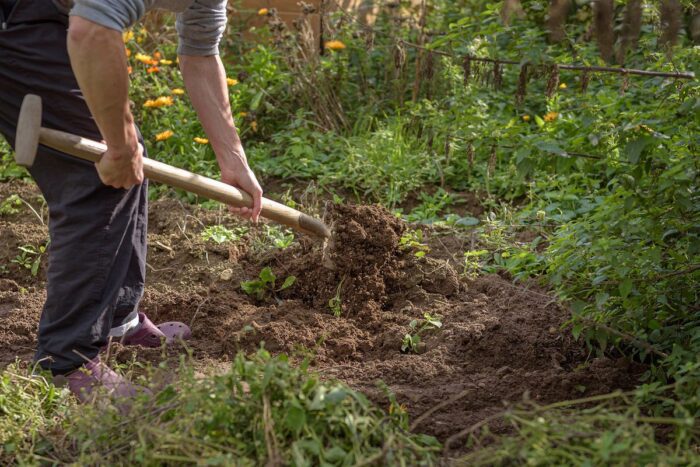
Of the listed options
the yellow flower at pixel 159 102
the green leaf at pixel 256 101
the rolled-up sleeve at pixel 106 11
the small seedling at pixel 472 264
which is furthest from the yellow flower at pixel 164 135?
the rolled-up sleeve at pixel 106 11

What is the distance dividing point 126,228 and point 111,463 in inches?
38.7

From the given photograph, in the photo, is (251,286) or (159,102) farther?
(159,102)

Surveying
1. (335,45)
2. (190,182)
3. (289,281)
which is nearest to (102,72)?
(190,182)

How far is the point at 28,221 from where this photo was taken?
15.1 feet

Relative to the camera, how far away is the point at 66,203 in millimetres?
2852

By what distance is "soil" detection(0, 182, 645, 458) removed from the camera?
2904mm

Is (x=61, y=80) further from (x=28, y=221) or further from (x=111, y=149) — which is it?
(x=28, y=221)

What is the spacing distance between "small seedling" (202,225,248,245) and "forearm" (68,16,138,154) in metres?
1.68

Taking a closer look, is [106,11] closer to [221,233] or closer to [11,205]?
[221,233]

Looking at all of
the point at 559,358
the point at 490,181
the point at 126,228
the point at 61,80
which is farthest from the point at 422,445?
the point at 490,181

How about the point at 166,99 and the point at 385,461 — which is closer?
the point at 385,461

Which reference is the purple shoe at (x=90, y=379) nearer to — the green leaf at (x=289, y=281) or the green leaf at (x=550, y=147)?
the green leaf at (x=289, y=281)

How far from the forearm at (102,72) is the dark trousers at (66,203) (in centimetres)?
32

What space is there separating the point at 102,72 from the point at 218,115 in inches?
37.0
